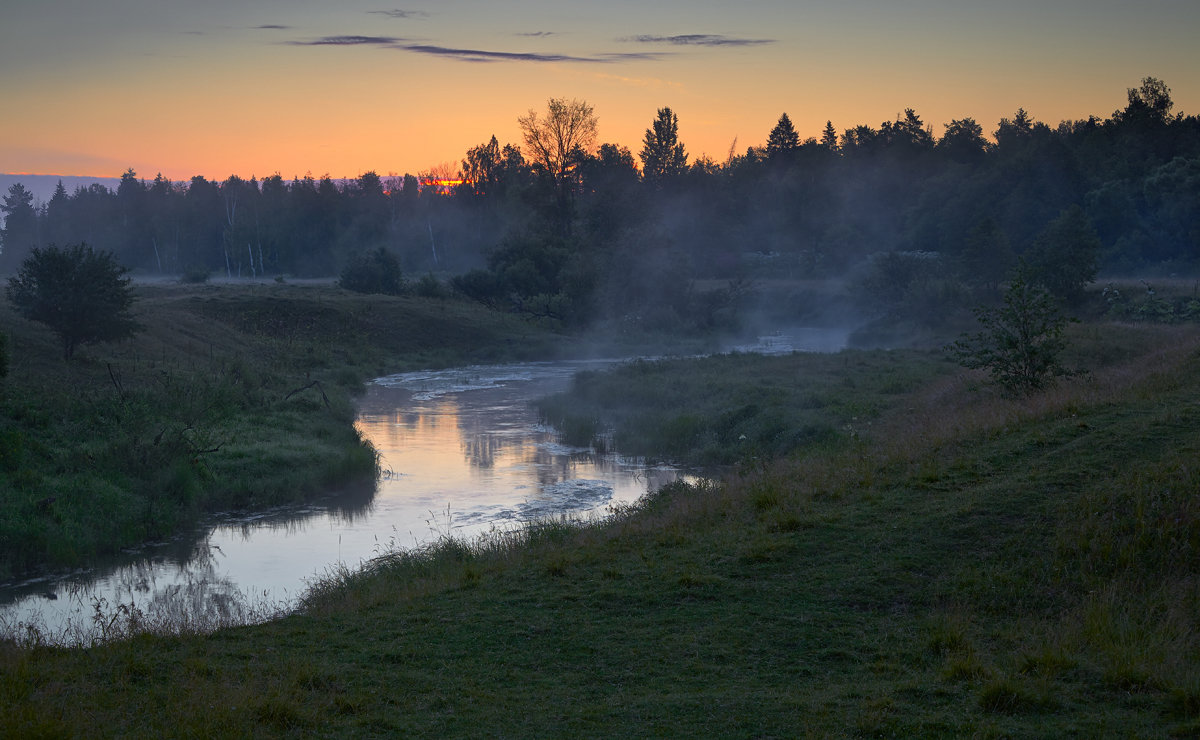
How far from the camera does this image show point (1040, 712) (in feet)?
21.3

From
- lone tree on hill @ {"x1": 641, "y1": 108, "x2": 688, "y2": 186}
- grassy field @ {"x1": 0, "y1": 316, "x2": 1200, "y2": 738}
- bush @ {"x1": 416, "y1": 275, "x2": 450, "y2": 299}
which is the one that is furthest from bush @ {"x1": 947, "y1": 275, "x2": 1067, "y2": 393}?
lone tree on hill @ {"x1": 641, "y1": 108, "x2": 688, "y2": 186}

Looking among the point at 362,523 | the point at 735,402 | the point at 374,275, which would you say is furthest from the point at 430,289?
the point at 362,523

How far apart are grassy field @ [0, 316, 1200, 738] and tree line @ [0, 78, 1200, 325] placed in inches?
1265

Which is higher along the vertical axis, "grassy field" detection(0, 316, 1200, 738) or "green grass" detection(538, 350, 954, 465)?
"grassy field" detection(0, 316, 1200, 738)

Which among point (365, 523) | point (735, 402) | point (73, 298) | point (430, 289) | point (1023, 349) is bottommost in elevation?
point (365, 523)

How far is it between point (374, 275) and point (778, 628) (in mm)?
64757

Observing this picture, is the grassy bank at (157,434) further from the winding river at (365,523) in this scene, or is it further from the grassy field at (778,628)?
the grassy field at (778,628)

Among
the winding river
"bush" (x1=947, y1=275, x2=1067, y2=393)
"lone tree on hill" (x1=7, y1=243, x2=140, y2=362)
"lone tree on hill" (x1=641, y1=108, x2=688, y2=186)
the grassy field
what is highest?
"lone tree on hill" (x1=641, y1=108, x2=688, y2=186)

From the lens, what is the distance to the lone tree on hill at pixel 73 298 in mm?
29625

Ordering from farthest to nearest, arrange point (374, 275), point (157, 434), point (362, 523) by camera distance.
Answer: point (374, 275) < point (157, 434) < point (362, 523)

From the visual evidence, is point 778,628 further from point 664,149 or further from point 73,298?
point 664,149

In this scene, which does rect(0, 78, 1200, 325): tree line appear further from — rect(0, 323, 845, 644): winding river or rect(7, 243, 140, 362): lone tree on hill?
rect(7, 243, 140, 362): lone tree on hill

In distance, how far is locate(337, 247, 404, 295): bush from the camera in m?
69.4

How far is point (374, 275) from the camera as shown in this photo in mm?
69750
